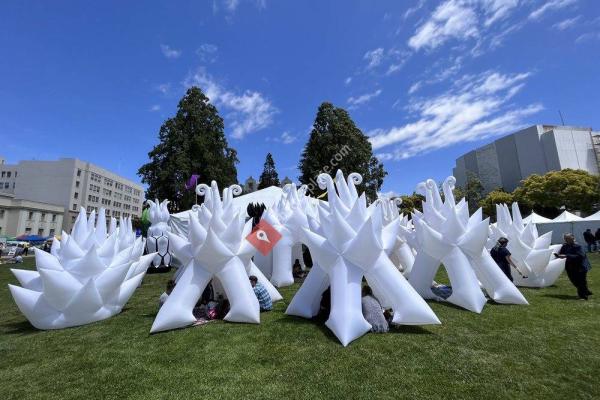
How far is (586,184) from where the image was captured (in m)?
34.1

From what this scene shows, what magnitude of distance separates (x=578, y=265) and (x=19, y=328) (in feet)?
40.7

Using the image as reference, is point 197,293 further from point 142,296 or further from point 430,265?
point 430,265

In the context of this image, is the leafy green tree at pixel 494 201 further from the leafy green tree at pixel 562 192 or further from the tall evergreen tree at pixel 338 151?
the tall evergreen tree at pixel 338 151

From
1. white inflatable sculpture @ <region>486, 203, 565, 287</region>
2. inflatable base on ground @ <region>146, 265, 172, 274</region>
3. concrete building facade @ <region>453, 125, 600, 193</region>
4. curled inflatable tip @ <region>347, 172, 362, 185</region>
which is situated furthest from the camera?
concrete building facade @ <region>453, 125, 600, 193</region>

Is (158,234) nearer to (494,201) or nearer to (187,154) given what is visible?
(187,154)

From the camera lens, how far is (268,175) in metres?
56.9

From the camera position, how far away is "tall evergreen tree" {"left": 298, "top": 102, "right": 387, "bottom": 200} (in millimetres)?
Answer: 27281

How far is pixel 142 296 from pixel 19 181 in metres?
70.8

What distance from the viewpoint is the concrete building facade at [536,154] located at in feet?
179

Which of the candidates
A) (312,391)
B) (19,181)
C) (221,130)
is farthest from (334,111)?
(19,181)

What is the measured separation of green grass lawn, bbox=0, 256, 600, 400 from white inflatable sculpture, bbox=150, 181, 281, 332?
30 centimetres

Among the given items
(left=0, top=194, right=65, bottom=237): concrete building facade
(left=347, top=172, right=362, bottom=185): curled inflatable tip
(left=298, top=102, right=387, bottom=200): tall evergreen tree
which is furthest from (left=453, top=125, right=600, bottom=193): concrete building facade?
(left=0, top=194, right=65, bottom=237): concrete building facade

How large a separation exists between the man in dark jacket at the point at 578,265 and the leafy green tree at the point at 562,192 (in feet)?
112

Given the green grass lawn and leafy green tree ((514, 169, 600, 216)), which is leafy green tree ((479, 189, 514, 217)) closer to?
leafy green tree ((514, 169, 600, 216))
